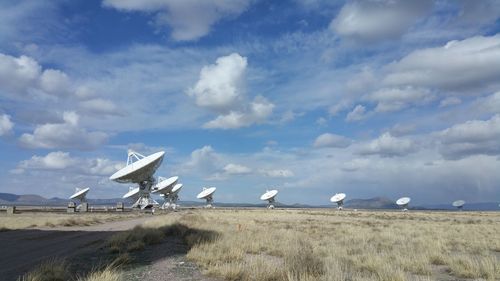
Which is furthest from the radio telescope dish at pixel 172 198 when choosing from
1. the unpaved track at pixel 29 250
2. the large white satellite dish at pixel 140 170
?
the unpaved track at pixel 29 250

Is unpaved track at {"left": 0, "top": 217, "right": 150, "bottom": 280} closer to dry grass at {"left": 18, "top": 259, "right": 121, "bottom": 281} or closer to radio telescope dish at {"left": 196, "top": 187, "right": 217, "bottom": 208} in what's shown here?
dry grass at {"left": 18, "top": 259, "right": 121, "bottom": 281}

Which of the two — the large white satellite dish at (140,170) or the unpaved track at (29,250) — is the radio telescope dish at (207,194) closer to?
the large white satellite dish at (140,170)

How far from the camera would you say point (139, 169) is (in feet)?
210

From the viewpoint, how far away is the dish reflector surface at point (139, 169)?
6338 cm

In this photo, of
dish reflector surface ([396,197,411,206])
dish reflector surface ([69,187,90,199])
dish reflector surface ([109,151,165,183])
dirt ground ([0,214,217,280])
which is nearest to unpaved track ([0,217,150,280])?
dirt ground ([0,214,217,280])

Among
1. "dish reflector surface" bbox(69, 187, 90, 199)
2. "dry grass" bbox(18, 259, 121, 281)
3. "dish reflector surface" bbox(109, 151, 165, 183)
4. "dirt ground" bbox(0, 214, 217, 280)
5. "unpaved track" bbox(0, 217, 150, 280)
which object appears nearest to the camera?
"dry grass" bbox(18, 259, 121, 281)

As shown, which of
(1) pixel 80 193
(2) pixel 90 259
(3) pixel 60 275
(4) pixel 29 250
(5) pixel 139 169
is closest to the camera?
(3) pixel 60 275

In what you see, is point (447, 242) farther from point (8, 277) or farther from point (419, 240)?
point (8, 277)

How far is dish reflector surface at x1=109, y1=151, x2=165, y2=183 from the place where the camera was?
63.4 meters

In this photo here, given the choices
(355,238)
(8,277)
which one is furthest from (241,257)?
(355,238)

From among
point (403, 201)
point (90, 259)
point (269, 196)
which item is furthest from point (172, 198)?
point (90, 259)

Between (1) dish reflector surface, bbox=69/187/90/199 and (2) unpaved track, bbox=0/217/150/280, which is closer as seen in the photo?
(2) unpaved track, bbox=0/217/150/280

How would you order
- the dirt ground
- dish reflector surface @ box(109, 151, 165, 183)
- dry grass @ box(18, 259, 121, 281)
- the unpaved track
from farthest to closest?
dish reflector surface @ box(109, 151, 165, 183) < the unpaved track < the dirt ground < dry grass @ box(18, 259, 121, 281)

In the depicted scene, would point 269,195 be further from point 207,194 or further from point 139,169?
point 139,169
